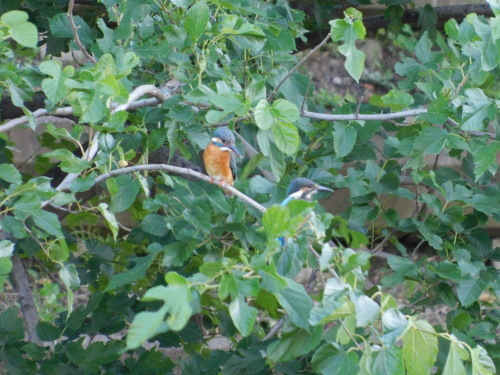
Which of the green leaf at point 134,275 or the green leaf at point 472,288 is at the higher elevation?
the green leaf at point 134,275

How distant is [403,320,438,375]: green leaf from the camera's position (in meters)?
1.68

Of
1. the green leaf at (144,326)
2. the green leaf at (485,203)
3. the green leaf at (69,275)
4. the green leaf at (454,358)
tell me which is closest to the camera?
the green leaf at (144,326)

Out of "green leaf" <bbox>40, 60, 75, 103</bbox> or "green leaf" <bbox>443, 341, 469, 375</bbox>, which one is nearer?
"green leaf" <bbox>443, 341, 469, 375</bbox>

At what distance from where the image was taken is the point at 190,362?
2523mm

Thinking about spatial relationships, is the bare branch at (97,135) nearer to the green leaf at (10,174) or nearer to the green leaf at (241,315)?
the green leaf at (10,174)

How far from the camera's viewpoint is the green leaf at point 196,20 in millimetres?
2150

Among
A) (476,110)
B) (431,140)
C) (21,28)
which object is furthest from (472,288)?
(21,28)

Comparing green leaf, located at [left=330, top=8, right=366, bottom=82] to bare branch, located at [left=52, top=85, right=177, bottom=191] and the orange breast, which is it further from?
the orange breast

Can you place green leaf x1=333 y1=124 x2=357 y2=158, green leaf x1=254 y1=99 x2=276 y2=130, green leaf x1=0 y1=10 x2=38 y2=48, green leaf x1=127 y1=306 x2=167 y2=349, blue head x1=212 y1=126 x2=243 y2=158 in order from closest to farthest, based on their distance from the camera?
green leaf x1=127 y1=306 x2=167 y2=349
green leaf x1=0 y1=10 x2=38 y2=48
green leaf x1=254 y1=99 x2=276 y2=130
green leaf x1=333 y1=124 x2=357 y2=158
blue head x1=212 y1=126 x2=243 y2=158

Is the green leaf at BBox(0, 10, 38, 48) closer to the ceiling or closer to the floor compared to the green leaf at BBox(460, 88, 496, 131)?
closer to the ceiling

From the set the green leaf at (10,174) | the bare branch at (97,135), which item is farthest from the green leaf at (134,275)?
the green leaf at (10,174)

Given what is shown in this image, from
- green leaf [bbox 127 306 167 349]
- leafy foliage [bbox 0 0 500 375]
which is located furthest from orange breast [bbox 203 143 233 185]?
green leaf [bbox 127 306 167 349]

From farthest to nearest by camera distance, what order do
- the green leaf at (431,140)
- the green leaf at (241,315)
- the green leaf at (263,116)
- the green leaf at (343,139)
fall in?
the green leaf at (343,139) → the green leaf at (431,140) → the green leaf at (263,116) → the green leaf at (241,315)

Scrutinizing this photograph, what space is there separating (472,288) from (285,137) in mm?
989
